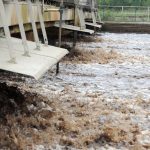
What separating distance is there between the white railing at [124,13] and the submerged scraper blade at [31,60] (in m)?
31.9

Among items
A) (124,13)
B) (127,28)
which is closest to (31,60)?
(127,28)

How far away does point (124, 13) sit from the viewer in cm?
4528

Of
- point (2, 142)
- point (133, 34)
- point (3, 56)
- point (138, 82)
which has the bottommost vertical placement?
point (133, 34)

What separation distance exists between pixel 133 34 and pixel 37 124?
82.4 ft

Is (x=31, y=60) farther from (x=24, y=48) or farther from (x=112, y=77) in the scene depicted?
(x=112, y=77)

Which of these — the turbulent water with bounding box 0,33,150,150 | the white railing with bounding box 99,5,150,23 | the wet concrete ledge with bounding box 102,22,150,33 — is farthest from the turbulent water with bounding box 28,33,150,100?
the white railing with bounding box 99,5,150,23

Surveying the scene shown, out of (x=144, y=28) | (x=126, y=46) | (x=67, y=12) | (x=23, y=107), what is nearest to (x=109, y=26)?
(x=144, y=28)

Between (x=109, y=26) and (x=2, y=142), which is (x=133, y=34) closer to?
(x=109, y=26)

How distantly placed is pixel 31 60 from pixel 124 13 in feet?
125

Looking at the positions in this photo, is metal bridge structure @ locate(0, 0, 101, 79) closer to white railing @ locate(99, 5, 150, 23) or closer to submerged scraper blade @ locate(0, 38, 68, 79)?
submerged scraper blade @ locate(0, 38, 68, 79)

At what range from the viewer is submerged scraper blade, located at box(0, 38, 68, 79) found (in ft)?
22.9

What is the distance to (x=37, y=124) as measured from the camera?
26.5 ft

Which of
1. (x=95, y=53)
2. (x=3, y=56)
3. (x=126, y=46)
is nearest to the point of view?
(x=3, y=56)

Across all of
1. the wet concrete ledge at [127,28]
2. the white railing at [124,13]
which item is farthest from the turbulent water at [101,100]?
the white railing at [124,13]
